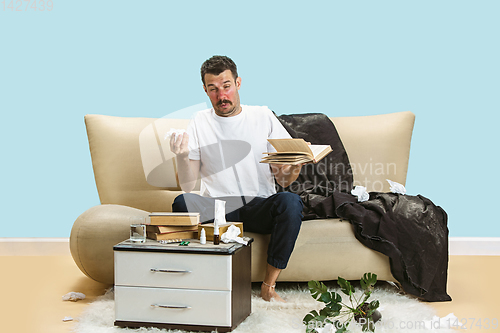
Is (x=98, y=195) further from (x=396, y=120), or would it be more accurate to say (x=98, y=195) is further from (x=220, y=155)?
(x=396, y=120)

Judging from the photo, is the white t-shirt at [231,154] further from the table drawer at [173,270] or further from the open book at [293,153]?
the table drawer at [173,270]

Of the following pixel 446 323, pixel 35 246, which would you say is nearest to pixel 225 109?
pixel 446 323

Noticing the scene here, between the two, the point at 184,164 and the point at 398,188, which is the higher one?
the point at 184,164

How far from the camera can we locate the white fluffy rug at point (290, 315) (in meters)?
1.99

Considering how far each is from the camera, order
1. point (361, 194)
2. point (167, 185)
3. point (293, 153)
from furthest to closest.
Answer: point (167, 185)
point (361, 194)
point (293, 153)

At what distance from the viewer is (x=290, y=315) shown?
2.14 m

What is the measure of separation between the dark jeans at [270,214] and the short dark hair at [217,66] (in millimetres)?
579

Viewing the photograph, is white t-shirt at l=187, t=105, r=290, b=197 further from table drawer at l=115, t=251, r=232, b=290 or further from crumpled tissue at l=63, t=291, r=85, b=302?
crumpled tissue at l=63, t=291, r=85, b=302

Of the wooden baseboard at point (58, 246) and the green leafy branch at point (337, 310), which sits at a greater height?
the green leafy branch at point (337, 310)

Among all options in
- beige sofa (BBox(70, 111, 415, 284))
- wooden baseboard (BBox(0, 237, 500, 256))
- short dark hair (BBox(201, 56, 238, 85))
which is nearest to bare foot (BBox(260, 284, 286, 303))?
beige sofa (BBox(70, 111, 415, 284))

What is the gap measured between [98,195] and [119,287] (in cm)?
113

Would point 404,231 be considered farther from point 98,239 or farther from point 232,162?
point 98,239

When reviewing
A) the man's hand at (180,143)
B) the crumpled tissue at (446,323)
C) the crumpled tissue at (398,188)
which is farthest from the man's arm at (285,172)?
the crumpled tissue at (446,323)

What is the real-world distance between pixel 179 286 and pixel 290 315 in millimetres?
494
